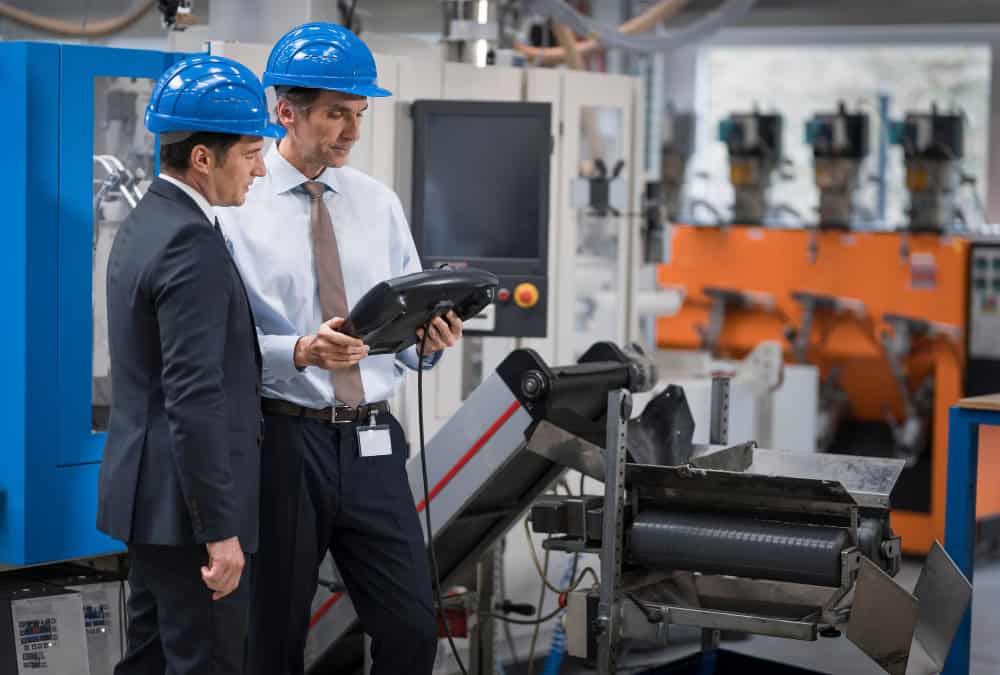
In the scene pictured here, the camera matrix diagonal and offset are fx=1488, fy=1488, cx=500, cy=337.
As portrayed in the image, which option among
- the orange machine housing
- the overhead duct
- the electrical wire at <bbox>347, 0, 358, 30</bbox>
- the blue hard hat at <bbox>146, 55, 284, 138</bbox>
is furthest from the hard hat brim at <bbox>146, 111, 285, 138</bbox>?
the orange machine housing

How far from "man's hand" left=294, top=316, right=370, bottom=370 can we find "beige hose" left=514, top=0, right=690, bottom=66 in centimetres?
332

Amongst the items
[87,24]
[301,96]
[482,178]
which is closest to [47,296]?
[301,96]

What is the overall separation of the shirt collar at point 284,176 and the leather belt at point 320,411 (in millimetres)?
435

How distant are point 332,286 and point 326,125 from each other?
32 centimetres

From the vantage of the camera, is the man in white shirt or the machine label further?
the machine label

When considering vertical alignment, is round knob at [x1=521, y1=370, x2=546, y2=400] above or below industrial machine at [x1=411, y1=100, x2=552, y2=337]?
below

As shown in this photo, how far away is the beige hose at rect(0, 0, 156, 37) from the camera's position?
5066mm

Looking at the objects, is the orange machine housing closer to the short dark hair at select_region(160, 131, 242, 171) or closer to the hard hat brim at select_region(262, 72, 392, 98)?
the hard hat brim at select_region(262, 72, 392, 98)

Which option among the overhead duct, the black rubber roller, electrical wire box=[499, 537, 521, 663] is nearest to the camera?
the black rubber roller

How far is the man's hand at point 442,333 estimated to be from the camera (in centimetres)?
296

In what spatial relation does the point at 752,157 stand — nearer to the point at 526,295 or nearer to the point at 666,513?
the point at 526,295

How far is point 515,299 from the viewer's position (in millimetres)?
4379

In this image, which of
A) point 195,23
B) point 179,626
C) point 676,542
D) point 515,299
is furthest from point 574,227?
point 179,626

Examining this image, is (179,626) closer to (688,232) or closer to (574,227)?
(574,227)
